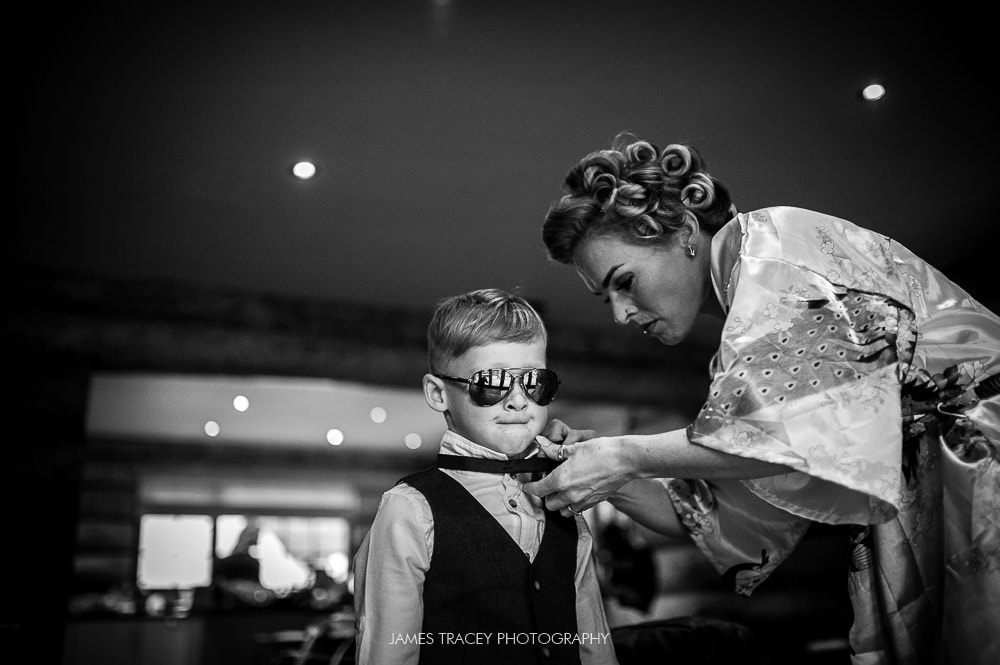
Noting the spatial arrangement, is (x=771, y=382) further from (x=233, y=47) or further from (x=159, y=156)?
(x=159, y=156)

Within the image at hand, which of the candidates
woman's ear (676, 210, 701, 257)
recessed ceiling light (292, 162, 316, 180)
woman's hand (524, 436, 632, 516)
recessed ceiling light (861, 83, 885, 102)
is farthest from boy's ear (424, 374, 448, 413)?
recessed ceiling light (861, 83, 885, 102)

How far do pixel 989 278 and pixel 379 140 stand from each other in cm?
471

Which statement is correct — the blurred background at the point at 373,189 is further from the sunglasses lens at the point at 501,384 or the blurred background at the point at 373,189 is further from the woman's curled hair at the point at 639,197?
the sunglasses lens at the point at 501,384

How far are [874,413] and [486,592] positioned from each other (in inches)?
31.4

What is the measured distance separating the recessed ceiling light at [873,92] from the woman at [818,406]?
2761 millimetres

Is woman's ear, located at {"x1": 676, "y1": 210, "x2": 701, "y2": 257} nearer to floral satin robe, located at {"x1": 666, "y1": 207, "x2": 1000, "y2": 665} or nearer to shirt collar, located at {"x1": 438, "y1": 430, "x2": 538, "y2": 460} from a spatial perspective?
floral satin robe, located at {"x1": 666, "y1": 207, "x2": 1000, "y2": 665}

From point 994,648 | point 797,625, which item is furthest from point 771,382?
point 797,625

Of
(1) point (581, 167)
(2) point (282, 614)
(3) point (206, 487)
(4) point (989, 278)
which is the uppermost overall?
(4) point (989, 278)

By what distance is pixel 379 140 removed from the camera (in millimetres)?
4598

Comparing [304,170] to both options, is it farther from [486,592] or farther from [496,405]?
[486,592]

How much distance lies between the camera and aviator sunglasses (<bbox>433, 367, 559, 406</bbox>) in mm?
1854

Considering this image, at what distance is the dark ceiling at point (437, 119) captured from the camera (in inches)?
146

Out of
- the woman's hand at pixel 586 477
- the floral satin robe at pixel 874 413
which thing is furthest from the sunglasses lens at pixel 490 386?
the floral satin robe at pixel 874 413

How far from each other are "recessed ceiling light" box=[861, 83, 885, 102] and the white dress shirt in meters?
3.25
